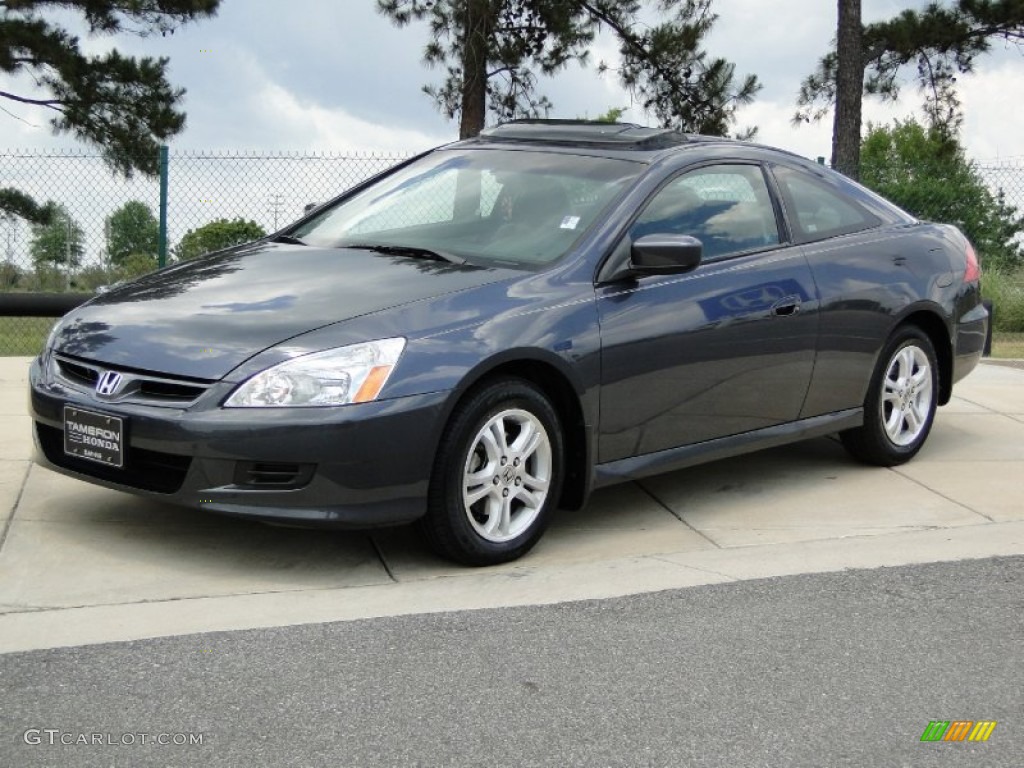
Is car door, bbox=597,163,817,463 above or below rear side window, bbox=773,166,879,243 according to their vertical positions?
below

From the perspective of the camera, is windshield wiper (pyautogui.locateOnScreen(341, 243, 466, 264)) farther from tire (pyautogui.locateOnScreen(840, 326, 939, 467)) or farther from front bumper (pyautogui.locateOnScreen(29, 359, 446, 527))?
tire (pyautogui.locateOnScreen(840, 326, 939, 467))

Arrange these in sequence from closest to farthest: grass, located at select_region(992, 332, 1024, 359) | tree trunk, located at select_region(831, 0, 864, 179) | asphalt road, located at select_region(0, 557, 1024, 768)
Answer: asphalt road, located at select_region(0, 557, 1024, 768) → grass, located at select_region(992, 332, 1024, 359) → tree trunk, located at select_region(831, 0, 864, 179)

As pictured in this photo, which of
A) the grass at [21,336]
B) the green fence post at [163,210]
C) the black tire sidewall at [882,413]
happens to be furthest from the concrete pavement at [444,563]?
the grass at [21,336]

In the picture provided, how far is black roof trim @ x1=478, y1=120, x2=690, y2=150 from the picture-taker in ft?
22.3

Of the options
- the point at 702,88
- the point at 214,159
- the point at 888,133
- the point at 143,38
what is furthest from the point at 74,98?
the point at 888,133

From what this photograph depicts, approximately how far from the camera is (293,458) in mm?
5188

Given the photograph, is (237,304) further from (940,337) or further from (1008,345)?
(1008,345)

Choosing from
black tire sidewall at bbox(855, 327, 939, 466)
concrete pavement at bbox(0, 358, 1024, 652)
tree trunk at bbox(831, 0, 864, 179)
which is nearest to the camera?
concrete pavement at bbox(0, 358, 1024, 652)

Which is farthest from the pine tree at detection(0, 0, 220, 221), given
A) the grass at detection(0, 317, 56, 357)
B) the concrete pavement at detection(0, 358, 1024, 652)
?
the concrete pavement at detection(0, 358, 1024, 652)

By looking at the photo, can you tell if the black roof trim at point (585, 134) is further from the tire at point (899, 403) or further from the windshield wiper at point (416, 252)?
the tire at point (899, 403)

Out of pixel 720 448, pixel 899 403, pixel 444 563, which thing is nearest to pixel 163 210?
pixel 899 403

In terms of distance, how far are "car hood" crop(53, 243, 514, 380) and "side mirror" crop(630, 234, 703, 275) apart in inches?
20.9

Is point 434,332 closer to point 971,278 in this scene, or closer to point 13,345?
point 971,278

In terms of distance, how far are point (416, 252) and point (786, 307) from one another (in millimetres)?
1684
